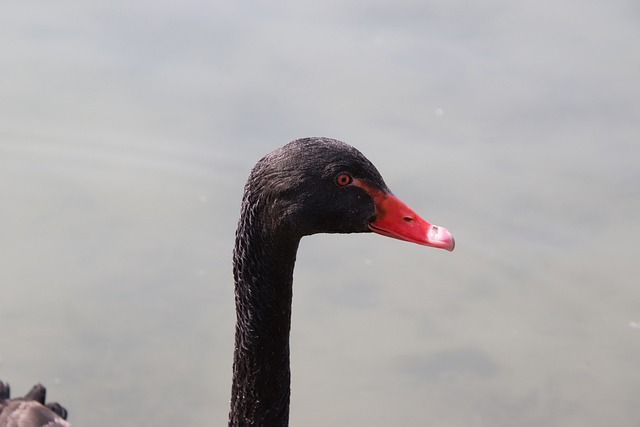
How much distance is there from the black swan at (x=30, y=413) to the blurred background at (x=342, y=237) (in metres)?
0.55

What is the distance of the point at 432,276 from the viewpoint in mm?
6004

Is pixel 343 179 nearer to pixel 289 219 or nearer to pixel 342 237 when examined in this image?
pixel 289 219

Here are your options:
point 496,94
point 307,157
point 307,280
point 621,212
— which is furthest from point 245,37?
point 307,157

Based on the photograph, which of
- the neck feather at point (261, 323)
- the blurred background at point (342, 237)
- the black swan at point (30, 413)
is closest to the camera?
the neck feather at point (261, 323)

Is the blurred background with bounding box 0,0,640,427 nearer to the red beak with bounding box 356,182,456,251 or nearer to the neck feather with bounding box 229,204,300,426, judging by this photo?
the neck feather with bounding box 229,204,300,426

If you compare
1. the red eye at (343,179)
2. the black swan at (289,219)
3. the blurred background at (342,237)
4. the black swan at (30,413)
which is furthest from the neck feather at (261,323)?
the blurred background at (342,237)

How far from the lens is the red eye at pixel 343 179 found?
11.3 feet

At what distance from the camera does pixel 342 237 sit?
6.16m

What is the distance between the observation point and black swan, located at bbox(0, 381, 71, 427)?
4273mm

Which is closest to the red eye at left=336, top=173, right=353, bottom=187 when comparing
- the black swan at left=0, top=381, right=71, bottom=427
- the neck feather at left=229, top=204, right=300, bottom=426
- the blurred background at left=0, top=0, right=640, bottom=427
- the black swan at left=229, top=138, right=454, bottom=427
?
the black swan at left=229, top=138, right=454, bottom=427

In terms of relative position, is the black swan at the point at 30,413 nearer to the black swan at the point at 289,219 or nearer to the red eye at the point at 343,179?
the black swan at the point at 289,219

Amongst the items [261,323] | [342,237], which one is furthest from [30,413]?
[342,237]

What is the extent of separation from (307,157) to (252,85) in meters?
3.59

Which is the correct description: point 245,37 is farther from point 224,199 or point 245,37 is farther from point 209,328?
point 209,328
